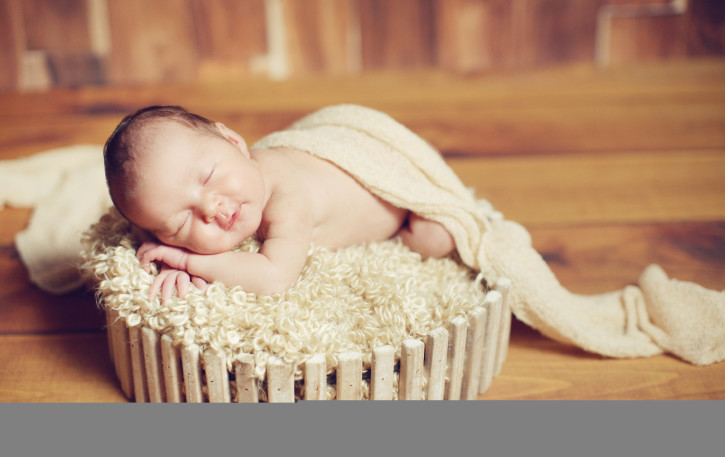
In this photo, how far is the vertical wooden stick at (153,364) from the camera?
1.00 metres

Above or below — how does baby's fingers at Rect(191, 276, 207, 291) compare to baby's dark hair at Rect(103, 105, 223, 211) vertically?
below

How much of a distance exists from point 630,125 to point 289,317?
1583 millimetres

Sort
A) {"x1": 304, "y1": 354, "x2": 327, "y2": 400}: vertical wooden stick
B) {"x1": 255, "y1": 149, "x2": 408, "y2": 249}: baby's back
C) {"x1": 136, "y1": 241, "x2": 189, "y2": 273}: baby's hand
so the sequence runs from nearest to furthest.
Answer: {"x1": 304, "y1": 354, "x2": 327, "y2": 400}: vertical wooden stick → {"x1": 136, "y1": 241, "x2": 189, "y2": 273}: baby's hand → {"x1": 255, "y1": 149, "x2": 408, "y2": 249}: baby's back

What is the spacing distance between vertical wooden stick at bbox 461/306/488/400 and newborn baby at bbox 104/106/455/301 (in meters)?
0.27

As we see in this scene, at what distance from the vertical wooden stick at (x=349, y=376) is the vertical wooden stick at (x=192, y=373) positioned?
19 cm

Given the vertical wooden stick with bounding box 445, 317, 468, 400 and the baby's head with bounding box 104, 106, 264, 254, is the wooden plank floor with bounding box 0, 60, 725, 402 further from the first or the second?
the baby's head with bounding box 104, 106, 264, 254

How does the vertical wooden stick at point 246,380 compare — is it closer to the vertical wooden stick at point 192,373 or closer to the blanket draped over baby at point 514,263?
the vertical wooden stick at point 192,373

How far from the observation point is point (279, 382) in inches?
37.9

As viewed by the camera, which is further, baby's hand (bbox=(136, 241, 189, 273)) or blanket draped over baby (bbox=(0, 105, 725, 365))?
blanket draped over baby (bbox=(0, 105, 725, 365))

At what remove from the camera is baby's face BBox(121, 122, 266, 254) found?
0.97m

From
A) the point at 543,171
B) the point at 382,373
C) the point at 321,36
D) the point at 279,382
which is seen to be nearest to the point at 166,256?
the point at 279,382

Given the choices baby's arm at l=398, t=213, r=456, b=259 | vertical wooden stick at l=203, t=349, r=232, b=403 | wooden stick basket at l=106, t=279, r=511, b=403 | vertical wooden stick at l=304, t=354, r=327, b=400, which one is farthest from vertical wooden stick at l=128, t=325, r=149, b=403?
baby's arm at l=398, t=213, r=456, b=259

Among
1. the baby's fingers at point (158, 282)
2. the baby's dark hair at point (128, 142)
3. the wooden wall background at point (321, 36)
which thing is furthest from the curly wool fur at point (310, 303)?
the wooden wall background at point (321, 36)

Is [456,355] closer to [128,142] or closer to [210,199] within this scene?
[210,199]
